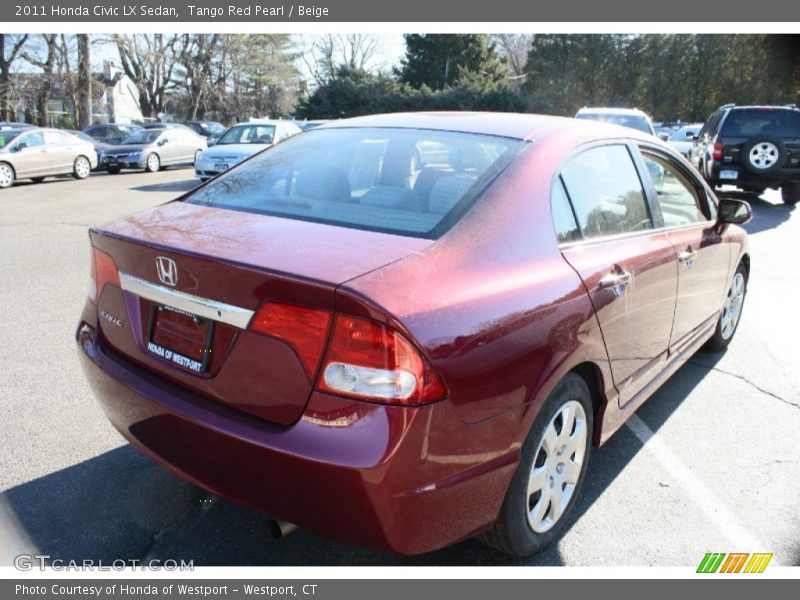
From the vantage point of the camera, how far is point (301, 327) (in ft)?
6.39

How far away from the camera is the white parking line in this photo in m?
2.77

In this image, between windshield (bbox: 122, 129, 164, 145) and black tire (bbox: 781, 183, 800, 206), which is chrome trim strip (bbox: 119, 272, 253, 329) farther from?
windshield (bbox: 122, 129, 164, 145)

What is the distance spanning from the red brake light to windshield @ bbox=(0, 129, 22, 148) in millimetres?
17082

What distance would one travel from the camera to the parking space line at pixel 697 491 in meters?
2.78

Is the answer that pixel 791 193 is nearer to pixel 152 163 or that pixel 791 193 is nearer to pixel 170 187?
pixel 170 187

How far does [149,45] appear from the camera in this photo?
141ft

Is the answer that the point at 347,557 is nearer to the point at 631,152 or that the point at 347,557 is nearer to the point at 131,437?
the point at 131,437

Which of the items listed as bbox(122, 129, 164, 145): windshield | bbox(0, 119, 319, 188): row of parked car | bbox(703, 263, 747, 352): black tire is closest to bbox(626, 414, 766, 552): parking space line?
bbox(703, 263, 747, 352): black tire

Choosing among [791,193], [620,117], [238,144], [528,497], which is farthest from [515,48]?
[528,497]

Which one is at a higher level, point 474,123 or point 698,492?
point 474,123

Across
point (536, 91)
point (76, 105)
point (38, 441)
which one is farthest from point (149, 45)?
point (38, 441)

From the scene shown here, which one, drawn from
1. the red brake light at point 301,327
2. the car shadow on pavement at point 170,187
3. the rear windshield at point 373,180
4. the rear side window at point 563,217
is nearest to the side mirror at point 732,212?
the rear side window at point 563,217

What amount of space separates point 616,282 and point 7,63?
37.9 meters

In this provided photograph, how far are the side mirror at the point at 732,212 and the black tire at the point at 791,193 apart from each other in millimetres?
10053
